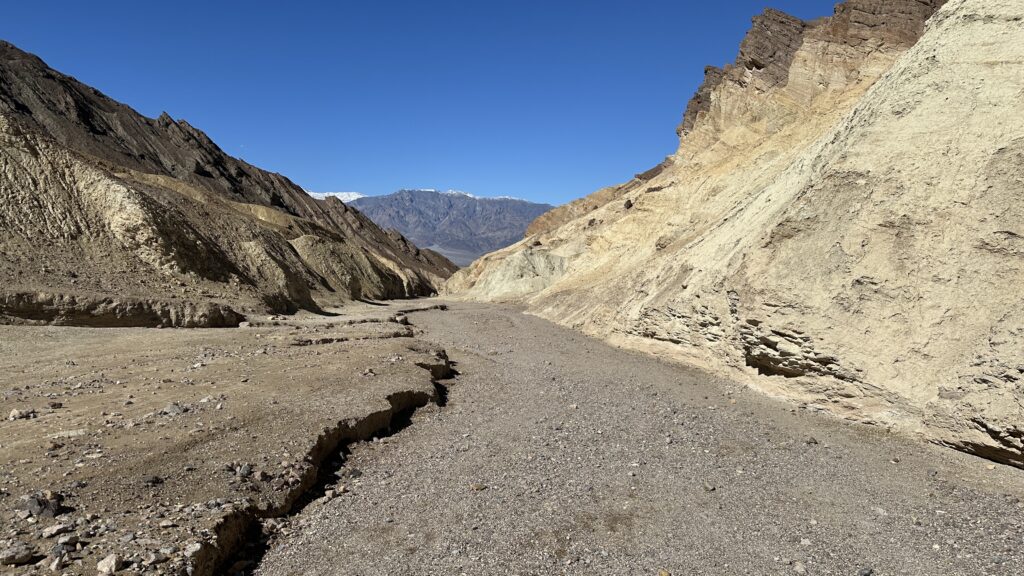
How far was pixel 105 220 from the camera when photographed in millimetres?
20188

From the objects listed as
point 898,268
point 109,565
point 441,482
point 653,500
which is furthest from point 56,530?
point 898,268

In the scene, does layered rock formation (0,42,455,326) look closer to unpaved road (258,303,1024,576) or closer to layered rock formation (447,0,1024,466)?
unpaved road (258,303,1024,576)

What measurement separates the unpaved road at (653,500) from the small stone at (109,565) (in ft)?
3.31

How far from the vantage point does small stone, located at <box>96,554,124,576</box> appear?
11.5 feet

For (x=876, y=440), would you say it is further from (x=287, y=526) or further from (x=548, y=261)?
(x=548, y=261)

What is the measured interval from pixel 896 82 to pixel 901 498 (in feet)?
29.7

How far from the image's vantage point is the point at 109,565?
11.6 ft

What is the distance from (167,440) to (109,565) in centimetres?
225

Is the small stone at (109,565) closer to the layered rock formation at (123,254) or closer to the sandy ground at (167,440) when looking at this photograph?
the sandy ground at (167,440)

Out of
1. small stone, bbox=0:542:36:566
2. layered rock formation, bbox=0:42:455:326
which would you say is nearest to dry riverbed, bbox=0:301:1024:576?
small stone, bbox=0:542:36:566

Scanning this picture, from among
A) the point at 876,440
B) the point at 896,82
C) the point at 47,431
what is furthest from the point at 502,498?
the point at 896,82

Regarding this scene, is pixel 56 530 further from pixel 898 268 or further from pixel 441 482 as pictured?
pixel 898 268

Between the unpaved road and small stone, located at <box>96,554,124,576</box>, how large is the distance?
1010mm

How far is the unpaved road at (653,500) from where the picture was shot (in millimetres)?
4480
